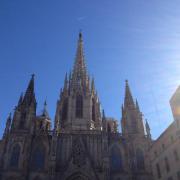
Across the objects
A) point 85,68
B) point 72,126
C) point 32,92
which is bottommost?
point 72,126

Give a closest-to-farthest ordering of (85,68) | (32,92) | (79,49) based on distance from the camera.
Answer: (32,92)
(85,68)
(79,49)

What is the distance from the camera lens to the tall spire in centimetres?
4887

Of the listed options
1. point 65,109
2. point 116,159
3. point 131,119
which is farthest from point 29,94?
point 116,159

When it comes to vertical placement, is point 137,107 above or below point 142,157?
above

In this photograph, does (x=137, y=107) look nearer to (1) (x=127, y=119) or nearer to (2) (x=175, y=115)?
(1) (x=127, y=119)

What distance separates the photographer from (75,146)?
123 ft

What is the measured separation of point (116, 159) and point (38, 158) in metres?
11.5

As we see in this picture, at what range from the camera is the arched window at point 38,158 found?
35.5 metres

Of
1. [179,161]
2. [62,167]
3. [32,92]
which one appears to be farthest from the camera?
[32,92]

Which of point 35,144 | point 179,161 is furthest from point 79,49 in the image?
point 179,161

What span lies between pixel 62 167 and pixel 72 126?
322 inches

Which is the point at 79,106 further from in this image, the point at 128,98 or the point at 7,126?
the point at 7,126

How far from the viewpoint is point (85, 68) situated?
2162 inches

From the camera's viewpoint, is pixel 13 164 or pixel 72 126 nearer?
pixel 13 164
